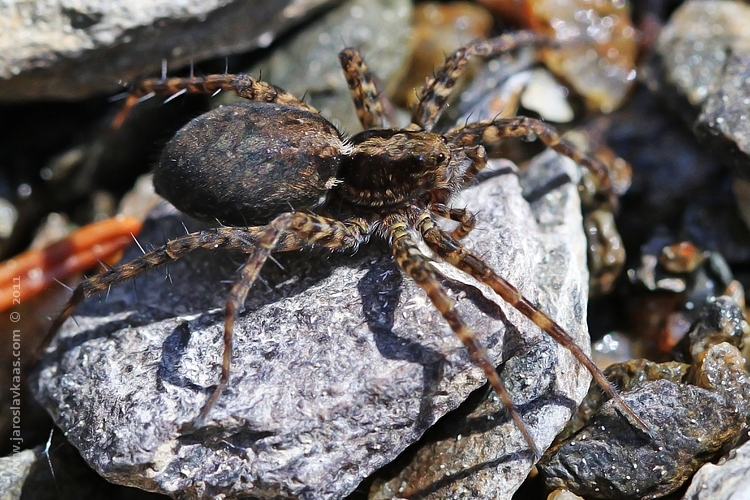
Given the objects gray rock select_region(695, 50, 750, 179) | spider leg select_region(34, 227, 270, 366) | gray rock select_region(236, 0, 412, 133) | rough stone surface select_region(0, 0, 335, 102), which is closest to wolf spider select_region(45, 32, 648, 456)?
spider leg select_region(34, 227, 270, 366)

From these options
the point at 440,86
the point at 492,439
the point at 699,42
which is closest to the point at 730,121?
the point at 699,42

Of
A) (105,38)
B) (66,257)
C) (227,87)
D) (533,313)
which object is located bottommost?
(66,257)

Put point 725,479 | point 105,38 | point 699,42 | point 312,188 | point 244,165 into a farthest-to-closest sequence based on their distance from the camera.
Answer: point 699,42 → point 105,38 → point 312,188 → point 244,165 → point 725,479

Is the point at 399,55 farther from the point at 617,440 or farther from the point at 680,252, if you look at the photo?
the point at 617,440

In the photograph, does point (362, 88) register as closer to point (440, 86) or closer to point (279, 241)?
point (440, 86)

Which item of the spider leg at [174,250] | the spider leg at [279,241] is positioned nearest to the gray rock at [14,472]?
the spider leg at [174,250]

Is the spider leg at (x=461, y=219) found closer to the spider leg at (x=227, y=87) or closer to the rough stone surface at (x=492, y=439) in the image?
the rough stone surface at (x=492, y=439)
